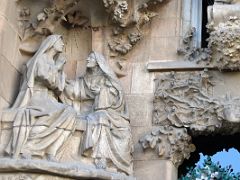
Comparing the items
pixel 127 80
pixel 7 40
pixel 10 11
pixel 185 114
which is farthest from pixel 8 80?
pixel 185 114

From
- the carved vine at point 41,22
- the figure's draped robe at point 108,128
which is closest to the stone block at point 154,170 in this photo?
the figure's draped robe at point 108,128

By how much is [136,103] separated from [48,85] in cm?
94

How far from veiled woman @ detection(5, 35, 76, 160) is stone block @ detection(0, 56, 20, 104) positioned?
134 millimetres

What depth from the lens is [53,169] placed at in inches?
237

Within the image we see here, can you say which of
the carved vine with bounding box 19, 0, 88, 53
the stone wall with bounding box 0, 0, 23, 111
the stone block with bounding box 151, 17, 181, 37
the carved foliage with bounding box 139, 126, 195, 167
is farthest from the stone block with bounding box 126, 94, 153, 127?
the stone wall with bounding box 0, 0, 23, 111

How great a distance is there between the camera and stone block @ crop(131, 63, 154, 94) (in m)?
7.05

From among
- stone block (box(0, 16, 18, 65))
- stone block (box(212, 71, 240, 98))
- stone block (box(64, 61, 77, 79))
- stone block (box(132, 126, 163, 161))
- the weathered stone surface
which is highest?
stone block (box(0, 16, 18, 65))

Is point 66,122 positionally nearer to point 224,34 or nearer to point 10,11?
point 10,11

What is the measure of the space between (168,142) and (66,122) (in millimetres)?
1019

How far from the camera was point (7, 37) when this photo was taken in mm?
6727

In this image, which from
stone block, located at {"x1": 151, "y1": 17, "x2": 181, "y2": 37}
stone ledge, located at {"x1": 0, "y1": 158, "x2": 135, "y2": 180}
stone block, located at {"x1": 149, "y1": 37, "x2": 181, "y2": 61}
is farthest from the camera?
stone block, located at {"x1": 151, "y1": 17, "x2": 181, "y2": 37}

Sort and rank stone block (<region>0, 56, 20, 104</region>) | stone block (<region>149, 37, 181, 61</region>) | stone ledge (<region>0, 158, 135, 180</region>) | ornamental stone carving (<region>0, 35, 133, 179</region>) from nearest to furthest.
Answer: stone ledge (<region>0, 158, 135, 180</region>) → ornamental stone carving (<region>0, 35, 133, 179</region>) → stone block (<region>0, 56, 20, 104</region>) → stone block (<region>149, 37, 181, 61</region>)

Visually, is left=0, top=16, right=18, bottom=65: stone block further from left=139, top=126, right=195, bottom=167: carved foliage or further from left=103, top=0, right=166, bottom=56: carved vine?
left=139, top=126, right=195, bottom=167: carved foliage

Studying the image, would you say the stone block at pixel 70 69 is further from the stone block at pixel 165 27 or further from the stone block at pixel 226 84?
the stone block at pixel 226 84
